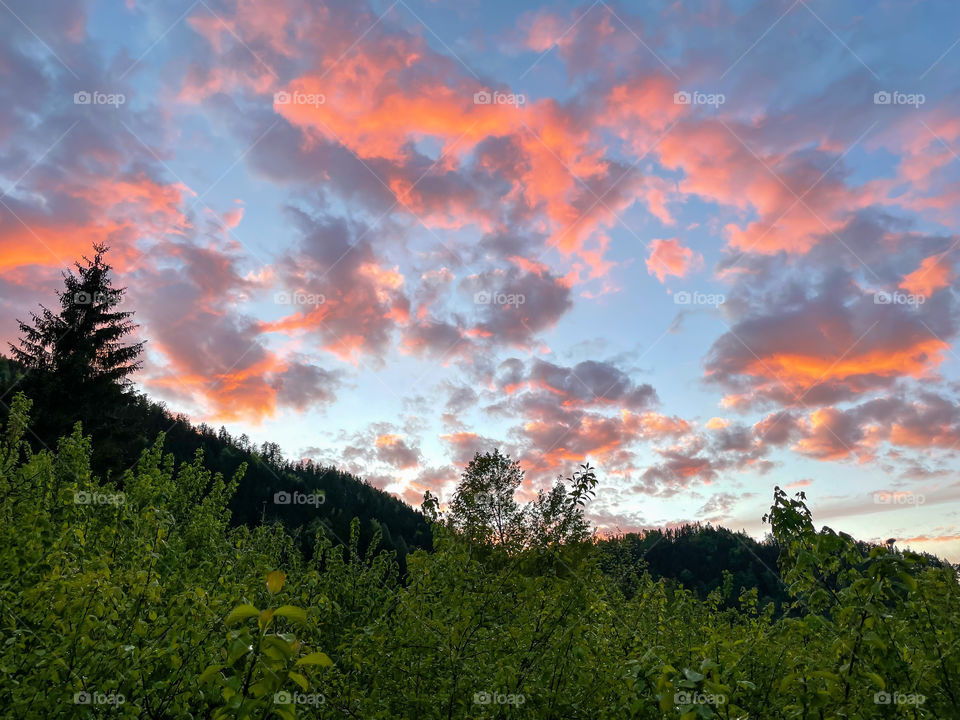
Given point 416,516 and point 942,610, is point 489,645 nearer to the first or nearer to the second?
point 942,610

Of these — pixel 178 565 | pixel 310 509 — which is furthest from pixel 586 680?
pixel 310 509

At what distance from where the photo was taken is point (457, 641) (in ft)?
18.9

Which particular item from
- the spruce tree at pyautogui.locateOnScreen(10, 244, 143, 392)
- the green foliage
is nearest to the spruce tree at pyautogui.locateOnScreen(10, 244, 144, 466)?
the spruce tree at pyautogui.locateOnScreen(10, 244, 143, 392)

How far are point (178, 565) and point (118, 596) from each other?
19.2 ft

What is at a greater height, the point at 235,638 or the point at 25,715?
the point at 235,638

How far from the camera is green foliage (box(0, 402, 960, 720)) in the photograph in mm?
3176

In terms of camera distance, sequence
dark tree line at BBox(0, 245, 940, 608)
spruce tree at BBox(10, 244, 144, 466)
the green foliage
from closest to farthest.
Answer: the green foliage → dark tree line at BBox(0, 245, 940, 608) → spruce tree at BBox(10, 244, 144, 466)

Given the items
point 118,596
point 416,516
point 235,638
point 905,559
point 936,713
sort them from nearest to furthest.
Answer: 1. point 235,638
2. point 905,559
3. point 118,596
4. point 936,713
5. point 416,516

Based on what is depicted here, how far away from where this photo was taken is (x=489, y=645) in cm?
618

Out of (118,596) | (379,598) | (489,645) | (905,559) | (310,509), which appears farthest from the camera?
(310,509)

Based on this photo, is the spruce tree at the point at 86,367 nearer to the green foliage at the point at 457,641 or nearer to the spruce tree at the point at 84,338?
the spruce tree at the point at 84,338

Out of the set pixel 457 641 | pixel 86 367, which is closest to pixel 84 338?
pixel 86 367

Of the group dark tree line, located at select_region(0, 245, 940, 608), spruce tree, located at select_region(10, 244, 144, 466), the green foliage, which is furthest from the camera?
spruce tree, located at select_region(10, 244, 144, 466)

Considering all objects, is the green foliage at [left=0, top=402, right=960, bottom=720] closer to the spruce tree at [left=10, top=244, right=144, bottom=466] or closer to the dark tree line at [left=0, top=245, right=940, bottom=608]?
the dark tree line at [left=0, top=245, right=940, bottom=608]
